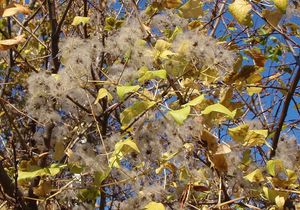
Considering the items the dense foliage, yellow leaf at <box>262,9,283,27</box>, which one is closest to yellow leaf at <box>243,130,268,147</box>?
the dense foliage

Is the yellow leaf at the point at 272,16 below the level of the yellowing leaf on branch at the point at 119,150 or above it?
above

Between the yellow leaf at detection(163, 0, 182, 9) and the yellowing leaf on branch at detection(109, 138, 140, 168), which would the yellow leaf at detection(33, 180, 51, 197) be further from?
the yellow leaf at detection(163, 0, 182, 9)

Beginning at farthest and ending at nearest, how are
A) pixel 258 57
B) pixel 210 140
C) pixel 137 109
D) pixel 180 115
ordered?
pixel 258 57 < pixel 210 140 < pixel 137 109 < pixel 180 115

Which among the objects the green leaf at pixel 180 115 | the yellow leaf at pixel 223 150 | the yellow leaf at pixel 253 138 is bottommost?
the yellow leaf at pixel 223 150

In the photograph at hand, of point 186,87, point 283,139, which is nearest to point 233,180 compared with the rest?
point 283,139

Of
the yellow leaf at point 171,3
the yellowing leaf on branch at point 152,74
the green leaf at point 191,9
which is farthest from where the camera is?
the yellow leaf at point 171,3

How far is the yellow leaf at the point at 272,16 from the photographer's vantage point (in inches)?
50.4

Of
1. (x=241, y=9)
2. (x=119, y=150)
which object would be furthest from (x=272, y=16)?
(x=119, y=150)

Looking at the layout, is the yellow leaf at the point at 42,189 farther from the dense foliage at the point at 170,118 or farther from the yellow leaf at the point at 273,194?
the yellow leaf at the point at 273,194

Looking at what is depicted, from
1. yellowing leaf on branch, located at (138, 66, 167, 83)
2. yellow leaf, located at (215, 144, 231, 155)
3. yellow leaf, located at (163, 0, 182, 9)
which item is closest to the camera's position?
yellowing leaf on branch, located at (138, 66, 167, 83)

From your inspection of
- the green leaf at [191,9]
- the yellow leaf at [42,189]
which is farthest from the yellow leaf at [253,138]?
the yellow leaf at [42,189]

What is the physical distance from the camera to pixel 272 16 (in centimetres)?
129

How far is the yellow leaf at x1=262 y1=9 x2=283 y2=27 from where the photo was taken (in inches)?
50.4

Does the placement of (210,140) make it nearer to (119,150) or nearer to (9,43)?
(119,150)
